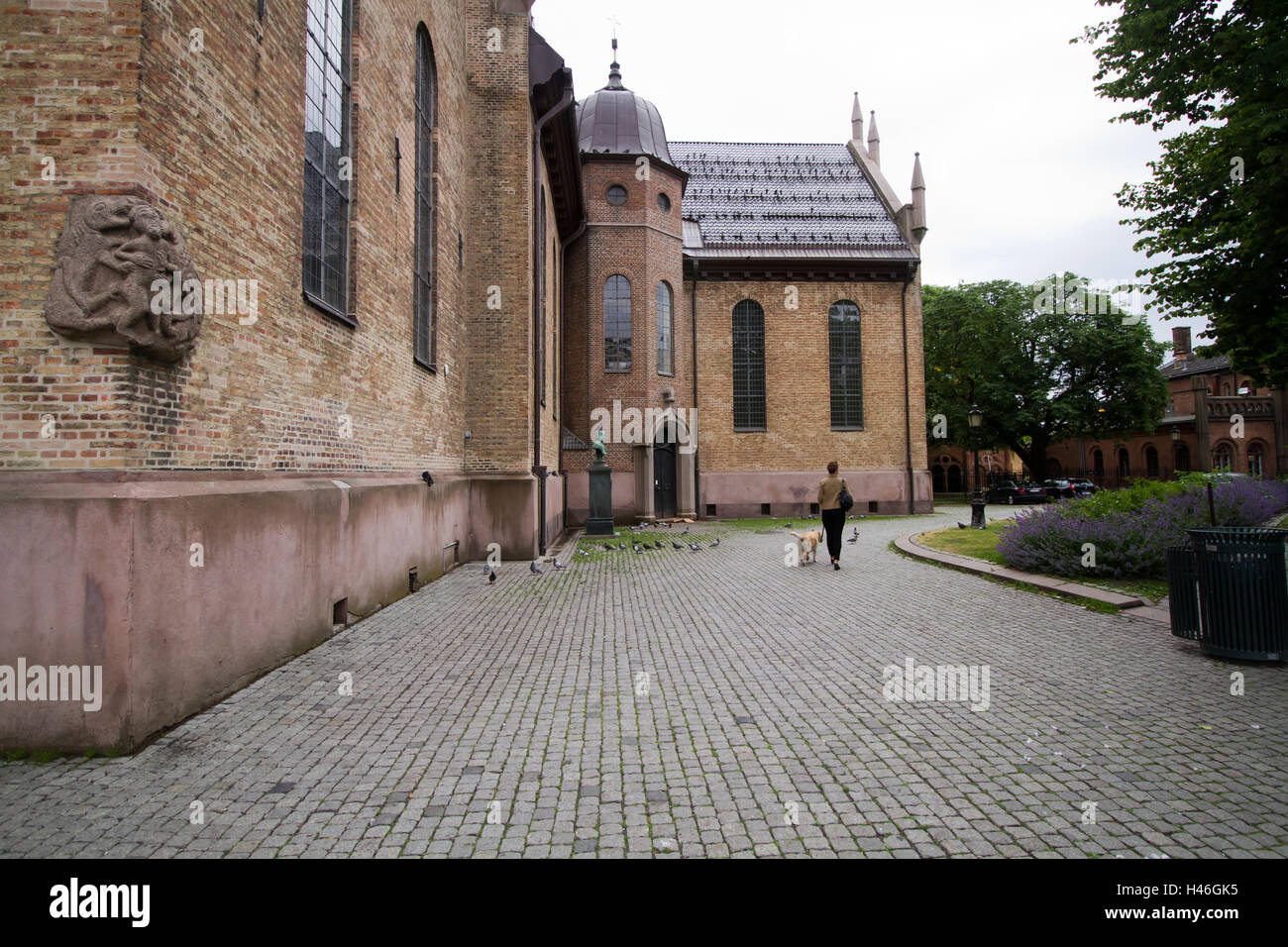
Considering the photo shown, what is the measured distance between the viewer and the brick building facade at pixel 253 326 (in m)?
4.26

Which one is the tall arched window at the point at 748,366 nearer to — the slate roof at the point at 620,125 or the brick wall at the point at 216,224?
the slate roof at the point at 620,125

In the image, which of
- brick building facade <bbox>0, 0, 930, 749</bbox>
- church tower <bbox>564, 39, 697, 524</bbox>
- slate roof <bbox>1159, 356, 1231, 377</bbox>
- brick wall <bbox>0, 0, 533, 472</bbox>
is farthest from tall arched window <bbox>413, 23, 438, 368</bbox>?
slate roof <bbox>1159, 356, 1231, 377</bbox>

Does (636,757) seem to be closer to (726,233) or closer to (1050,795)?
(1050,795)

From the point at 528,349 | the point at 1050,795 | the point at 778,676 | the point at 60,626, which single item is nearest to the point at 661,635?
the point at 778,676

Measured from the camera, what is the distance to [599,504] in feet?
63.6

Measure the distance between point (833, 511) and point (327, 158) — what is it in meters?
9.20

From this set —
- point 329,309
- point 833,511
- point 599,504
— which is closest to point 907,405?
point 599,504

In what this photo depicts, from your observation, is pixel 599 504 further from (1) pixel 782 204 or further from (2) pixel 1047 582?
(1) pixel 782 204

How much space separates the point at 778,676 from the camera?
5605mm

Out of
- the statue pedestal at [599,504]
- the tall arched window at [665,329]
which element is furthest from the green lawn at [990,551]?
the tall arched window at [665,329]

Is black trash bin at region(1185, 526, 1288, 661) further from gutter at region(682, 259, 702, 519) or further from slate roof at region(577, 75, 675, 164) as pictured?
slate roof at region(577, 75, 675, 164)

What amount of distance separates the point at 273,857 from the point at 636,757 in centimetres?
183

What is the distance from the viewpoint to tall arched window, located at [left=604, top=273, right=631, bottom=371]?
23.6m

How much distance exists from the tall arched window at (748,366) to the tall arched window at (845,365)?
282 centimetres
